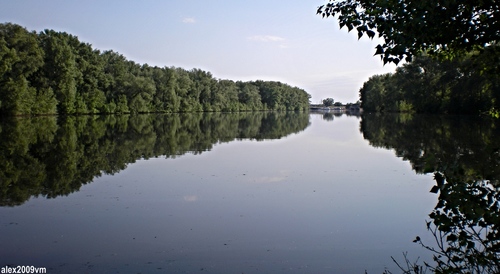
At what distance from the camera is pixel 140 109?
8675 centimetres

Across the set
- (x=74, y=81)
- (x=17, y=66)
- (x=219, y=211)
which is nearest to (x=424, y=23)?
(x=219, y=211)

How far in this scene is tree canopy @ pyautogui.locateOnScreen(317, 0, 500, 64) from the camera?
13.7 ft

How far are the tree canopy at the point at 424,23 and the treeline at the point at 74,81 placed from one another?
57.3 m

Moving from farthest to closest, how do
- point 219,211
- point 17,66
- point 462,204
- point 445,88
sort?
point 445,88 → point 17,66 → point 219,211 → point 462,204

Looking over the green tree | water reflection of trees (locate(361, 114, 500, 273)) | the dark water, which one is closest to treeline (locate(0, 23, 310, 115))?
the green tree

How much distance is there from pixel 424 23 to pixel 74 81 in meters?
70.0

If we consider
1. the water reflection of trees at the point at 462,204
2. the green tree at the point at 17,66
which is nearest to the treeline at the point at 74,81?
the green tree at the point at 17,66

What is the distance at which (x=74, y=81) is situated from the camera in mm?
67562

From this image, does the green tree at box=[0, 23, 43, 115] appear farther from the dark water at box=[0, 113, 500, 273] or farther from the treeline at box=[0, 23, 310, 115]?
the dark water at box=[0, 113, 500, 273]

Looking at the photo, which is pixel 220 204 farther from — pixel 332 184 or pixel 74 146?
pixel 74 146

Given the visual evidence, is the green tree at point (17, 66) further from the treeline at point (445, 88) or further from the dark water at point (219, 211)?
the treeline at point (445, 88)

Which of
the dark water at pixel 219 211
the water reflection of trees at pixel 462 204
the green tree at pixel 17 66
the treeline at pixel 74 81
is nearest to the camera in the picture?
the water reflection of trees at pixel 462 204

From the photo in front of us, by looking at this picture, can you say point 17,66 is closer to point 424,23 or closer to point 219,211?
point 219,211

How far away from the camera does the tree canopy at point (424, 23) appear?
164 inches
